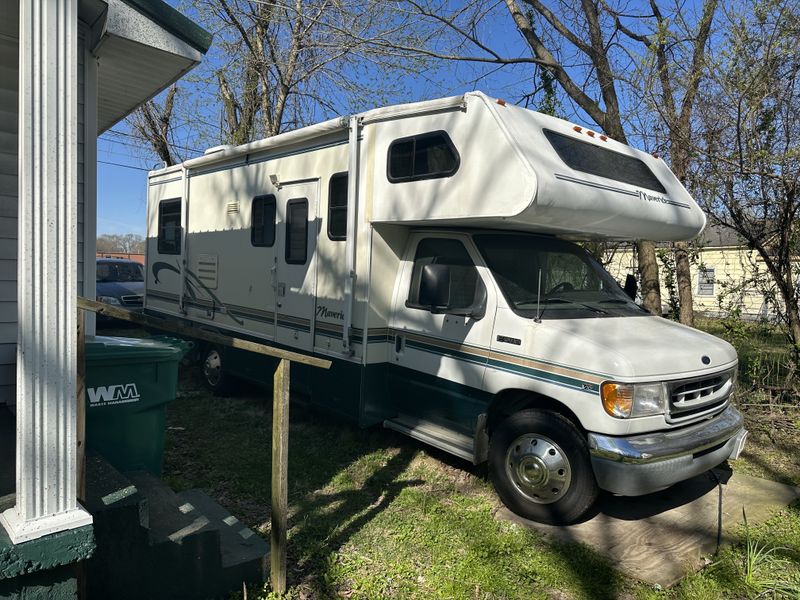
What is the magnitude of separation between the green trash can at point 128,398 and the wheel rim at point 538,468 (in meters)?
2.60

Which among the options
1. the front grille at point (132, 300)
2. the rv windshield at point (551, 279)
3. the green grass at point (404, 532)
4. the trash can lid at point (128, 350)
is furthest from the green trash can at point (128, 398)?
the front grille at point (132, 300)

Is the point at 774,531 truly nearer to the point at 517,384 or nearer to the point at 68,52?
the point at 517,384

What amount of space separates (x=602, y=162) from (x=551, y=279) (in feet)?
3.68

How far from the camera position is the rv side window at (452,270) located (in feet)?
16.0

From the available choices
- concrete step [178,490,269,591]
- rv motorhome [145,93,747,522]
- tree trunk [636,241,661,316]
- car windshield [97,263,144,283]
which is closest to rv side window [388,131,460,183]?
rv motorhome [145,93,747,522]

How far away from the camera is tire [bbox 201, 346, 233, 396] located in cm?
739

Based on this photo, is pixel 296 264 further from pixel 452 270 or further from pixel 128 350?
pixel 128 350

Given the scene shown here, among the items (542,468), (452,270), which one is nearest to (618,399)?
(542,468)

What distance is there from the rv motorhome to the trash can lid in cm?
165

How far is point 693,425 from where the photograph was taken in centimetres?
433

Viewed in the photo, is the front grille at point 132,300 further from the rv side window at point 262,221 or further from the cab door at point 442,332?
the cab door at point 442,332

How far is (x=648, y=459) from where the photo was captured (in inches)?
153

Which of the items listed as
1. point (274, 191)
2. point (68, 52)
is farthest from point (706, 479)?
point (68, 52)

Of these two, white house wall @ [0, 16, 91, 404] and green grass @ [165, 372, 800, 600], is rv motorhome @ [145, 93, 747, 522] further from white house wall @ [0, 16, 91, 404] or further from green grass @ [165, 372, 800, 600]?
white house wall @ [0, 16, 91, 404]
